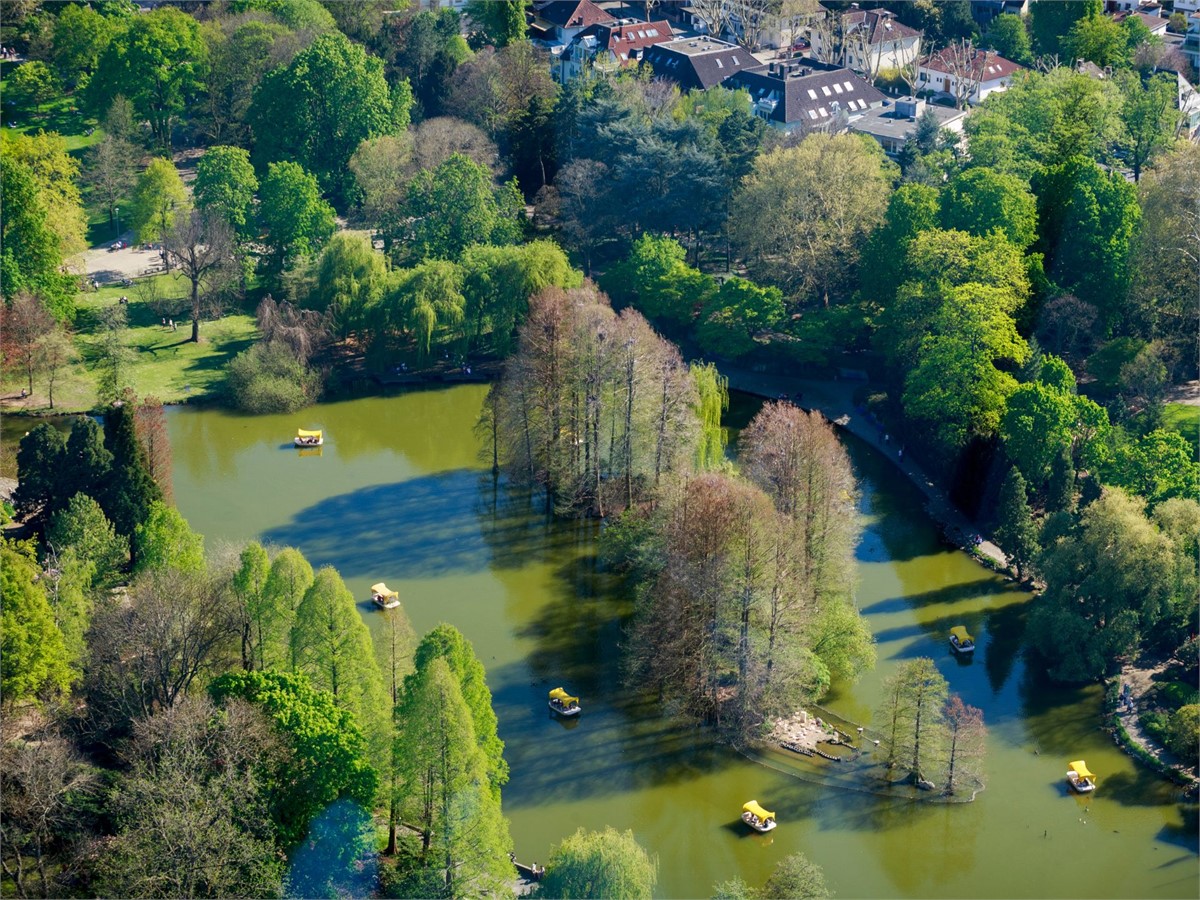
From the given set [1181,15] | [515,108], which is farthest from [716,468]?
[1181,15]

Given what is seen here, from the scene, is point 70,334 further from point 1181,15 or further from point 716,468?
point 1181,15

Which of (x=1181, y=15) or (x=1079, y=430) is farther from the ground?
(x=1181, y=15)

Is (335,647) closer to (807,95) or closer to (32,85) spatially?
(807,95)

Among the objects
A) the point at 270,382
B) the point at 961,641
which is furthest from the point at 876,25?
the point at 961,641

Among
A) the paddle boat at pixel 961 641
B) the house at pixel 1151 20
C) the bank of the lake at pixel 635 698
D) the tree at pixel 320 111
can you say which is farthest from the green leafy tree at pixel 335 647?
the house at pixel 1151 20

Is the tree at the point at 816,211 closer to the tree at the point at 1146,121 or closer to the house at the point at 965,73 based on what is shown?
the tree at the point at 1146,121

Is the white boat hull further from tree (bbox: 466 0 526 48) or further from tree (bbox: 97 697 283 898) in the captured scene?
tree (bbox: 466 0 526 48)
